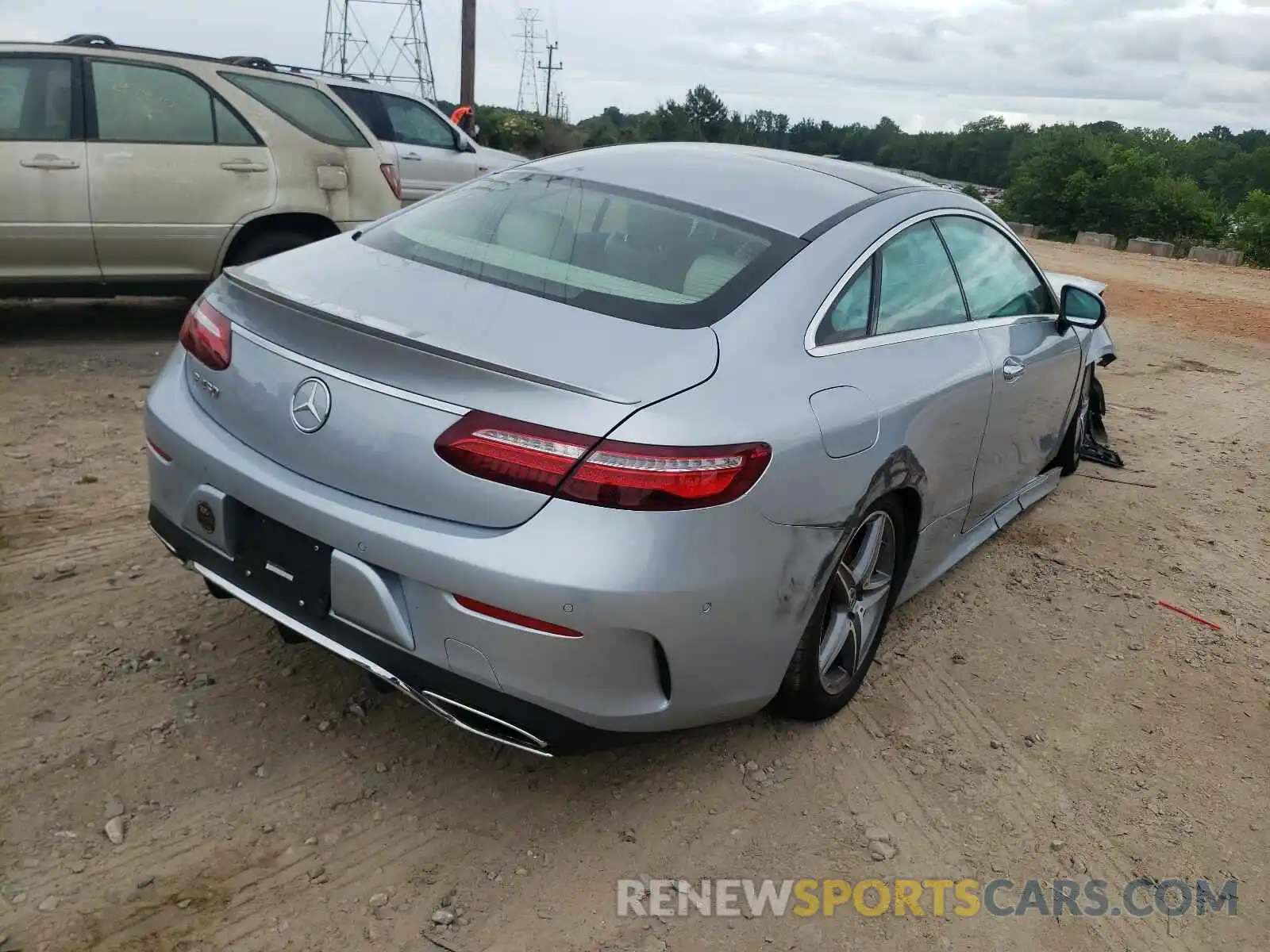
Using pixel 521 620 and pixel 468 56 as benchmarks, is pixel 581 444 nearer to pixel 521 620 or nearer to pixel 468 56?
pixel 521 620

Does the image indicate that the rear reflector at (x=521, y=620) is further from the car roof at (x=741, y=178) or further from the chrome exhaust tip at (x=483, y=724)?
the car roof at (x=741, y=178)

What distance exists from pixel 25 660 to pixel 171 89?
4518 mm

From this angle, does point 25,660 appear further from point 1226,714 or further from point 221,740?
point 1226,714

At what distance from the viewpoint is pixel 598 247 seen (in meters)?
2.99

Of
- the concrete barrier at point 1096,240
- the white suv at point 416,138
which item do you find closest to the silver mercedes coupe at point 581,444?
the white suv at point 416,138

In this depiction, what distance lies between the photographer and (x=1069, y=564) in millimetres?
4629

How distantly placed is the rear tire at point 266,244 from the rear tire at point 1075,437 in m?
4.52

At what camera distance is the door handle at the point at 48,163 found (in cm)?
597

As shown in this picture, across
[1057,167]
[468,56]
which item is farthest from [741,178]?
[1057,167]

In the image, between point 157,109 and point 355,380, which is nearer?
point 355,380

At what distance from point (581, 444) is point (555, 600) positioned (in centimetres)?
32

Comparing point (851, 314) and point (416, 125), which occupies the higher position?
point (416, 125)

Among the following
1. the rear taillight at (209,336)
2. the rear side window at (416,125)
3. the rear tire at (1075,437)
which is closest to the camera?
the rear taillight at (209,336)

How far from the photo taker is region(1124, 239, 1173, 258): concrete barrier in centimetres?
2014
